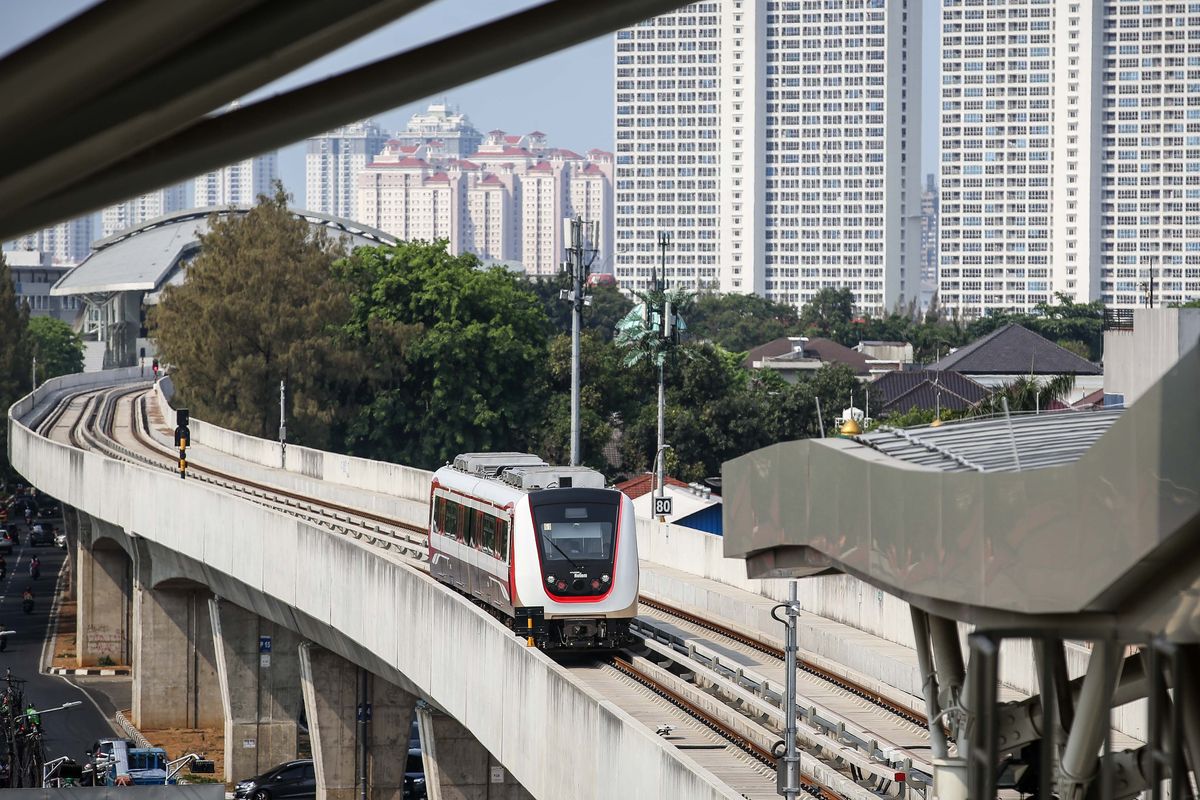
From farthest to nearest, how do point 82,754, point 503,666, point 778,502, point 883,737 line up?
1. point 82,754
2. point 503,666
3. point 883,737
4. point 778,502

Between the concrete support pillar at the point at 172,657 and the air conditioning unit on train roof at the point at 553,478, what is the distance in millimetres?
26054

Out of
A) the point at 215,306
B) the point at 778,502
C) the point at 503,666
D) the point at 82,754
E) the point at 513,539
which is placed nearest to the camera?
the point at 778,502

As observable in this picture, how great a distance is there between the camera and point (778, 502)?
906 centimetres

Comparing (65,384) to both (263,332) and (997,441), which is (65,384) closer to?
(263,332)

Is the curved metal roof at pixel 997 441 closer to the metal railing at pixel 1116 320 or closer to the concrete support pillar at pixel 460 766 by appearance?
the concrete support pillar at pixel 460 766

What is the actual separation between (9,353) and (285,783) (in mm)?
50561

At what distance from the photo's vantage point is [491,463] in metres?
27.9

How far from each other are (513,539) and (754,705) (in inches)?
198

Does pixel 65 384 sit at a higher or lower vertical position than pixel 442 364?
lower

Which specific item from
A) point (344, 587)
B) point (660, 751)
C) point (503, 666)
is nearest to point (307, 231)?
point (344, 587)

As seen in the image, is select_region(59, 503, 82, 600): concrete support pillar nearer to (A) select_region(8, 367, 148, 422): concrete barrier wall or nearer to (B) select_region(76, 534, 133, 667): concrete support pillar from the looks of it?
(A) select_region(8, 367, 148, 422): concrete barrier wall

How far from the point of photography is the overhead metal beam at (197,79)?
9.80 ft

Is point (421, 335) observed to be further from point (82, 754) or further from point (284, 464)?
point (82, 754)

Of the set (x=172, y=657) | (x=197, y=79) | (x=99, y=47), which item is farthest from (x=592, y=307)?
(x=99, y=47)
